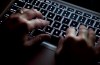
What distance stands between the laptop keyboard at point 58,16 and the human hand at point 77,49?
2.1 inches

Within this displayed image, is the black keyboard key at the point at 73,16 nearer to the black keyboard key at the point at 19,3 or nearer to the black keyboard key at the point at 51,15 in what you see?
the black keyboard key at the point at 51,15

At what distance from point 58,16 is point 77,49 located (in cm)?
20

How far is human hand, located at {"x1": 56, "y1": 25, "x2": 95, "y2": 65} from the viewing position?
998 mm

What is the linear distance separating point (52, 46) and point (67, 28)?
0.10 m

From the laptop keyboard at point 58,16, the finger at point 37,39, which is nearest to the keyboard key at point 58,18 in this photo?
the laptop keyboard at point 58,16

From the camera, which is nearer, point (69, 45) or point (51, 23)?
point (69, 45)

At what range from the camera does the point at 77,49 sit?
1013mm

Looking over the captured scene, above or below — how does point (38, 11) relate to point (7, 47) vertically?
above

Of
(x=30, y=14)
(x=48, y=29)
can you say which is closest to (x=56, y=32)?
(x=48, y=29)

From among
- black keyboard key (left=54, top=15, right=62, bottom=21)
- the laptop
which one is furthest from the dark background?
black keyboard key (left=54, top=15, right=62, bottom=21)

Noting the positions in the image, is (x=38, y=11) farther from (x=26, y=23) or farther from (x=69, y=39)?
(x=69, y=39)

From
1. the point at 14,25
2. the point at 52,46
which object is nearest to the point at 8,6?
the point at 14,25

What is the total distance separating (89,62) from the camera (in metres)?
1.00

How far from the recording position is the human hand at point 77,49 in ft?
3.27
